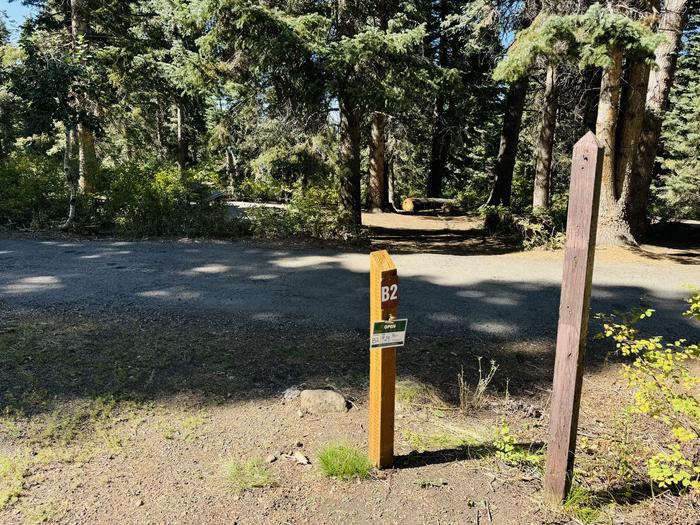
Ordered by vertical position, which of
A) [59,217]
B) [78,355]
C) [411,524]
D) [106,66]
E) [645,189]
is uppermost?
[106,66]

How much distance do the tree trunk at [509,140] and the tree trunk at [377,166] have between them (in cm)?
398

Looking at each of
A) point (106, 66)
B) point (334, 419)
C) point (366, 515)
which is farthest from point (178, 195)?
point (366, 515)

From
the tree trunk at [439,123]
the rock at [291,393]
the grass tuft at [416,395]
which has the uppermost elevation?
the tree trunk at [439,123]

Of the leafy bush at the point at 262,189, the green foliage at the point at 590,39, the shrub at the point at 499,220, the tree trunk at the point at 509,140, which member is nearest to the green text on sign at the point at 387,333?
the green foliage at the point at 590,39

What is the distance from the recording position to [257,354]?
16.0 ft

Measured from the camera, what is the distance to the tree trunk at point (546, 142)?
1409 cm

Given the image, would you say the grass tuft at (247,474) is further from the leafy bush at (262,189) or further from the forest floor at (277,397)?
the leafy bush at (262,189)

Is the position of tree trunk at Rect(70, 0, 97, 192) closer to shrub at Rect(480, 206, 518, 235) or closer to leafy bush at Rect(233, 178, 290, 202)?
leafy bush at Rect(233, 178, 290, 202)

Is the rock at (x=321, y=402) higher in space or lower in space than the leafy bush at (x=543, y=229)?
lower

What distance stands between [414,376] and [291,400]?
48.0 inches

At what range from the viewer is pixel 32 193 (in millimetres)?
11359

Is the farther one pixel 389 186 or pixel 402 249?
pixel 389 186

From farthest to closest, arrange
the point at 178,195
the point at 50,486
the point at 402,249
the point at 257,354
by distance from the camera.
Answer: the point at 402,249 < the point at 178,195 < the point at 257,354 < the point at 50,486

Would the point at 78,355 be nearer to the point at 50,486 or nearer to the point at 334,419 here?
the point at 50,486
